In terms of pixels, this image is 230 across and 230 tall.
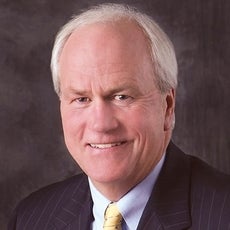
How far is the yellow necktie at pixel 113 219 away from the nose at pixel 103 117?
298 millimetres

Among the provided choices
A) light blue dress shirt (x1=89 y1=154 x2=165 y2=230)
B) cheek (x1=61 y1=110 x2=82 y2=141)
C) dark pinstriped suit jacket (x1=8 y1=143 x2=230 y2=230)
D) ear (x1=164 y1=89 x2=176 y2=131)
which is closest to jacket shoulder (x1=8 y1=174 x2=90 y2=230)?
dark pinstriped suit jacket (x1=8 y1=143 x2=230 y2=230)

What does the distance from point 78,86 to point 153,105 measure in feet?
0.92

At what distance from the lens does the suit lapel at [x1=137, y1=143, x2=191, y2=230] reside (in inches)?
123

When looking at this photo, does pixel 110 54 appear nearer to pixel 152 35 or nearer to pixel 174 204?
pixel 152 35

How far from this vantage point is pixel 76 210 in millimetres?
3420

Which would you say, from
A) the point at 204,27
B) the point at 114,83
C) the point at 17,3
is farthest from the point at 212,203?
the point at 17,3

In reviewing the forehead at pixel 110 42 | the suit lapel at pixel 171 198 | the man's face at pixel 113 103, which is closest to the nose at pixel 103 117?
the man's face at pixel 113 103

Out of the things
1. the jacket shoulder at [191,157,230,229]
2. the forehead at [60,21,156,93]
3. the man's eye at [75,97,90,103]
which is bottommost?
the jacket shoulder at [191,157,230,229]

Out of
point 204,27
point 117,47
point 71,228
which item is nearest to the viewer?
point 117,47

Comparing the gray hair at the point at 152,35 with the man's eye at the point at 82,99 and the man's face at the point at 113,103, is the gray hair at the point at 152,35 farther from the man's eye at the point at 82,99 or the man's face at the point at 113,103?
the man's eye at the point at 82,99

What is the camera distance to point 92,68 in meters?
3.07

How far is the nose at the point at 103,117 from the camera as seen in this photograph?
307 centimetres

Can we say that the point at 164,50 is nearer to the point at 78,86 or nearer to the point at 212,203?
the point at 78,86

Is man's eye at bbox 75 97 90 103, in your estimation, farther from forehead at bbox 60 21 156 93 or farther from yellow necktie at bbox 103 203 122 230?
yellow necktie at bbox 103 203 122 230
